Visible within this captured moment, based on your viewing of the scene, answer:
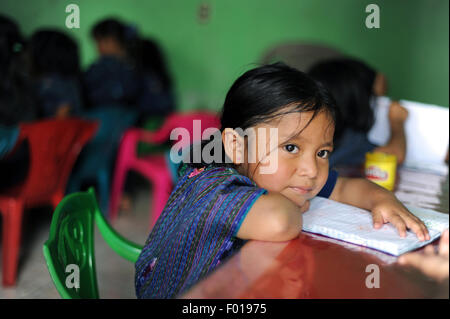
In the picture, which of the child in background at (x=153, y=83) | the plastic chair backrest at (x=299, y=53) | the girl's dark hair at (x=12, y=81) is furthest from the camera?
the child in background at (x=153, y=83)

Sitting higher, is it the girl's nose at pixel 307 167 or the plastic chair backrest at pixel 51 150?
the girl's nose at pixel 307 167

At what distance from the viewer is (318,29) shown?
360cm

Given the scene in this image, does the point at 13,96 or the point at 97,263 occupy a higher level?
the point at 13,96

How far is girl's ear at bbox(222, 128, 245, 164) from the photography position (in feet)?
3.52

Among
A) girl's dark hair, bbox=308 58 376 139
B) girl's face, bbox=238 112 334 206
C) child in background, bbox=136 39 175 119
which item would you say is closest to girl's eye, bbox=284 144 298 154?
girl's face, bbox=238 112 334 206

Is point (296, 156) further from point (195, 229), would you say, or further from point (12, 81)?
point (12, 81)

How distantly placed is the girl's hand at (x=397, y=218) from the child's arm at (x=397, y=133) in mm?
696

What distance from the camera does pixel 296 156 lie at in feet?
3.40

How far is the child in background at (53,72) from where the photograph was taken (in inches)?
114

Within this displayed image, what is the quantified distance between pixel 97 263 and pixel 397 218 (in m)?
1.77

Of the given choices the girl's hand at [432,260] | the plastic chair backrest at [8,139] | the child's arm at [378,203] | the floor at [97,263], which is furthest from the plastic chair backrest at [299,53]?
the girl's hand at [432,260]

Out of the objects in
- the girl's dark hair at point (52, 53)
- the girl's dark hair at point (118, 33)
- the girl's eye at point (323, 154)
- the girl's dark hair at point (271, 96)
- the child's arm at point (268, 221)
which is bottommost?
the child's arm at point (268, 221)

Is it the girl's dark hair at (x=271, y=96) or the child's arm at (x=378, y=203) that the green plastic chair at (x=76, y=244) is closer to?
the girl's dark hair at (x=271, y=96)

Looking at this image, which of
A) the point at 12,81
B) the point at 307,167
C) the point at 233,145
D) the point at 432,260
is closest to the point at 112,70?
the point at 12,81
